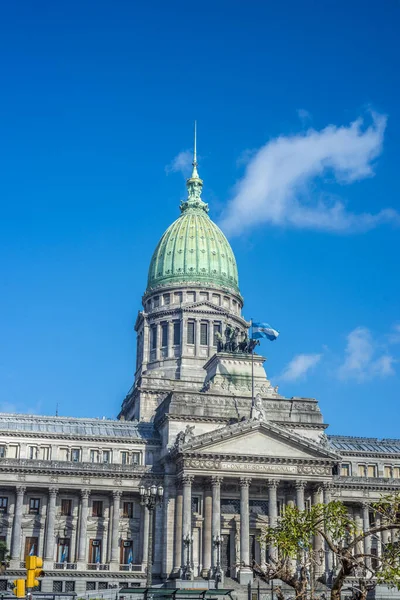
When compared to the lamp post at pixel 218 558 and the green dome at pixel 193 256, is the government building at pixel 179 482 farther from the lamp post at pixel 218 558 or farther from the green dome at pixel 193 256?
the green dome at pixel 193 256

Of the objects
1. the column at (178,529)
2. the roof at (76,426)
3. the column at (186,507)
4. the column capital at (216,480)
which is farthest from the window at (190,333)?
the column at (186,507)

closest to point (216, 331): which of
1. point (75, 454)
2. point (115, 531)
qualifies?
point (75, 454)

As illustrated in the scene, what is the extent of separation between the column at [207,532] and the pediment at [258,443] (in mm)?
5461

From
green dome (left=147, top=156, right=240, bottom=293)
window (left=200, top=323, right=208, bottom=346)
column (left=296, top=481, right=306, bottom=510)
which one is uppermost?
green dome (left=147, top=156, right=240, bottom=293)

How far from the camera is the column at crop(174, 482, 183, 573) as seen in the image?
93562 mm

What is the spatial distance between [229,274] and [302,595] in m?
105

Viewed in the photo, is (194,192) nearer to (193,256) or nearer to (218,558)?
(193,256)

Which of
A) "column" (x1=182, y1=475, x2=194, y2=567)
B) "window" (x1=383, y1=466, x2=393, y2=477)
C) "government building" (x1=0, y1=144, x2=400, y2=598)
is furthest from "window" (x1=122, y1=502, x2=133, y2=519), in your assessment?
"window" (x1=383, y1=466, x2=393, y2=477)

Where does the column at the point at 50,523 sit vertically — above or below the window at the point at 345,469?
below

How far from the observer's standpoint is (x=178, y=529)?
9569cm

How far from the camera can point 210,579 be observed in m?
88.6

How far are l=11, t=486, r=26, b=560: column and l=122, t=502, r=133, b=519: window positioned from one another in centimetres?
1261

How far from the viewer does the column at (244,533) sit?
299 feet

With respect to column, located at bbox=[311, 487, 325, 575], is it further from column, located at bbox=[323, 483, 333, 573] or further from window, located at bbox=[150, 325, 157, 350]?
window, located at bbox=[150, 325, 157, 350]
